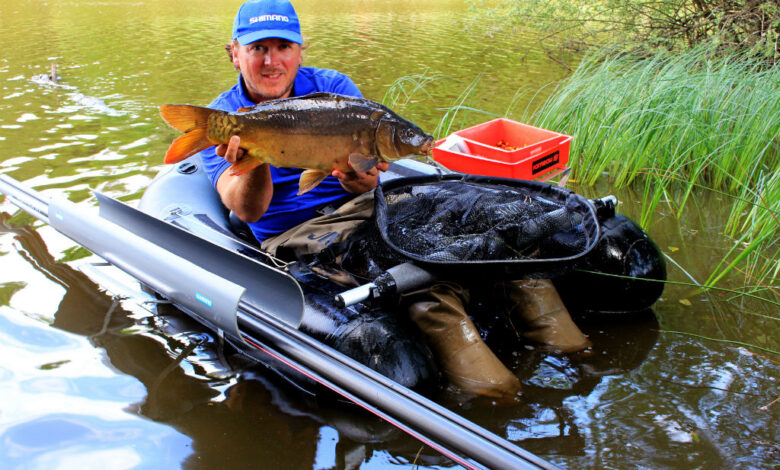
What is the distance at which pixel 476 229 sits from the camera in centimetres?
276

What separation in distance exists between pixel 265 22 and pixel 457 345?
58.8 inches

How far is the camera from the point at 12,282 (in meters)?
3.41

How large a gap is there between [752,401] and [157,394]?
2253 millimetres

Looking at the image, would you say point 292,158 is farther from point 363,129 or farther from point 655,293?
point 655,293

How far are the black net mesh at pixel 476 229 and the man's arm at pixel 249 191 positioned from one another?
0.40 meters

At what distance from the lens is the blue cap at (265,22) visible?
2635 mm

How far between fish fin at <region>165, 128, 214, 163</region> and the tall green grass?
8.22 ft

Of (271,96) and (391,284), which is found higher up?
(271,96)

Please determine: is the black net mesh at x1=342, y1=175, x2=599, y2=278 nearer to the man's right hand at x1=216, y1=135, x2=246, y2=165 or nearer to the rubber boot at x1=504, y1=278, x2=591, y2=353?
the rubber boot at x1=504, y1=278, x2=591, y2=353

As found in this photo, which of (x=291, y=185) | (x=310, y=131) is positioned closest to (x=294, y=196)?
(x=291, y=185)

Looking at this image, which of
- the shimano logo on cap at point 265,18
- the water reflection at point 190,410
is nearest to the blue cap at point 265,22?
the shimano logo on cap at point 265,18

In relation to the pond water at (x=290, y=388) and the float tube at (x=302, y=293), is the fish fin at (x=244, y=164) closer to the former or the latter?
the float tube at (x=302, y=293)

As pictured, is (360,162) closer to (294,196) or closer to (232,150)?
(232,150)

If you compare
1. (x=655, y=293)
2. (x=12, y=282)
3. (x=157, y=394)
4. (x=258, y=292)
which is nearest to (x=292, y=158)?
(x=258, y=292)
